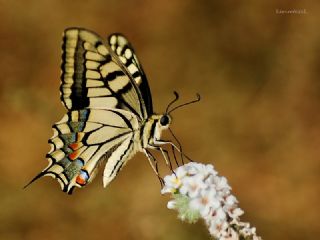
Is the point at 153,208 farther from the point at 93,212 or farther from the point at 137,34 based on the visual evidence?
the point at 137,34

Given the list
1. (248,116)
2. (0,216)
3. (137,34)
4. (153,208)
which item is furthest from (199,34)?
(0,216)

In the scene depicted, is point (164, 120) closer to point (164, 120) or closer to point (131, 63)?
point (164, 120)

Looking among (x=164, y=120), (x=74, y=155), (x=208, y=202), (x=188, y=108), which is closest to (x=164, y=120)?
(x=164, y=120)

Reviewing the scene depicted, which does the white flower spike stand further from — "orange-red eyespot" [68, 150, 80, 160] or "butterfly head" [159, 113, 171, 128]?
"orange-red eyespot" [68, 150, 80, 160]

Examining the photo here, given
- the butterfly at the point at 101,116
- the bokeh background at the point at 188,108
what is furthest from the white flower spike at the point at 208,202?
the bokeh background at the point at 188,108

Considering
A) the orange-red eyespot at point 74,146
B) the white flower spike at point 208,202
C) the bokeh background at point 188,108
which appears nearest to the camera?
the white flower spike at point 208,202

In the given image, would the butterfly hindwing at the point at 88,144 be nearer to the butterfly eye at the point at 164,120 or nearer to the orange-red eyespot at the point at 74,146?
the orange-red eyespot at the point at 74,146
